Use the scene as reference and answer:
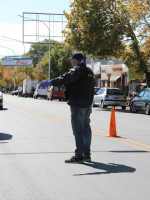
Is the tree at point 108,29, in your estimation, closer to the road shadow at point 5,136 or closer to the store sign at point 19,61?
the road shadow at point 5,136

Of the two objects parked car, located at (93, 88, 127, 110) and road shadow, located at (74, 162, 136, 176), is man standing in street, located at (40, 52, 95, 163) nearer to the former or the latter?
road shadow, located at (74, 162, 136, 176)

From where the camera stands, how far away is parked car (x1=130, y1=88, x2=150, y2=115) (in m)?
26.5

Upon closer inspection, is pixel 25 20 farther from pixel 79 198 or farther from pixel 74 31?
pixel 79 198

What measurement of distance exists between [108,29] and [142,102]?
724cm

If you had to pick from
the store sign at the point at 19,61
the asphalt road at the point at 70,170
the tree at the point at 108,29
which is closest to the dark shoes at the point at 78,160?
the asphalt road at the point at 70,170

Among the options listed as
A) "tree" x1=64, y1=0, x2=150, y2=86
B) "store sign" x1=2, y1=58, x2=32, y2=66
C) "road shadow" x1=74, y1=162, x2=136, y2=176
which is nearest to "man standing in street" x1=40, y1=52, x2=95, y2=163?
"road shadow" x1=74, y1=162, x2=136, y2=176

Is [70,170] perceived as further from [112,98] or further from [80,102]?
[112,98]

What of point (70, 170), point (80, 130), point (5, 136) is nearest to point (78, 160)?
point (80, 130)

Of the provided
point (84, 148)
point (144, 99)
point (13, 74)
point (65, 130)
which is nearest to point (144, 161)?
point (84, 148)

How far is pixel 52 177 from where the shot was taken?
272 inches

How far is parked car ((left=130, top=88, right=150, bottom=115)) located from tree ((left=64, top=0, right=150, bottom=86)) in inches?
189

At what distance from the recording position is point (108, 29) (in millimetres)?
32312

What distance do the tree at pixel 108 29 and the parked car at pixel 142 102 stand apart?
15.8 feet

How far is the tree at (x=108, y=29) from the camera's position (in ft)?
103
